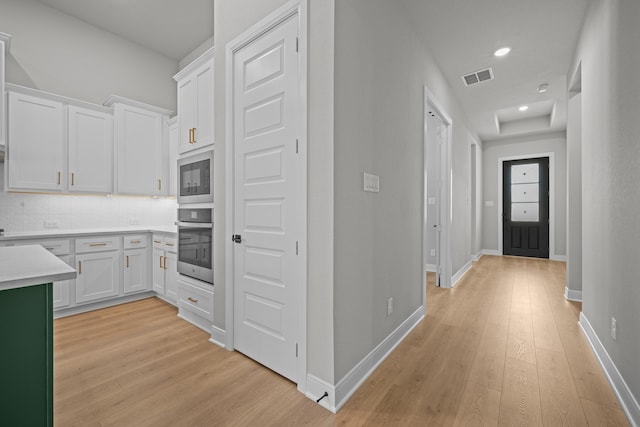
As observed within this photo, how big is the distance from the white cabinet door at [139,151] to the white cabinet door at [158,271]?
0.94 meters

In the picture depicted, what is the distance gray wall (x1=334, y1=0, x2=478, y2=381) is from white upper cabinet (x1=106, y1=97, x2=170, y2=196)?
10.8ft

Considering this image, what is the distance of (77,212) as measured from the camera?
12.1 ft

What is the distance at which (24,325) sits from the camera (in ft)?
3.33

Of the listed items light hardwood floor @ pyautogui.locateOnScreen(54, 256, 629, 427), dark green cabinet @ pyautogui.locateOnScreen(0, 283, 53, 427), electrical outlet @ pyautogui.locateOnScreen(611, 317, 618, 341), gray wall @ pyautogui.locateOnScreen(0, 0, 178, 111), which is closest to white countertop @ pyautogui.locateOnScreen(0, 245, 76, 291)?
dark green cabinet @ pyautogui.locateOnScreen(0, 283, 53, 427)

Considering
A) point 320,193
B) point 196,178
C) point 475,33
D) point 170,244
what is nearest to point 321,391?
point 320,193

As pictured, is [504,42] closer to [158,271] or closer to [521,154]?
[521,154]

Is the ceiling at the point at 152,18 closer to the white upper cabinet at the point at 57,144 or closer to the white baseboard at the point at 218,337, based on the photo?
the white upper cabinet at the point at 57,144

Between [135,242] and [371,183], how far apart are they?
3.19 m

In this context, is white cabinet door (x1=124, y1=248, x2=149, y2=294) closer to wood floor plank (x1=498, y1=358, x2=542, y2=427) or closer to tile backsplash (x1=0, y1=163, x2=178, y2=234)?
tile backsplash (x1=0, y1=163, x2=178, y2=234)

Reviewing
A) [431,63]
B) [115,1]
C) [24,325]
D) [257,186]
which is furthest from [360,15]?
[115,1]

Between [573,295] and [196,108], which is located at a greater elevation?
[196,108]

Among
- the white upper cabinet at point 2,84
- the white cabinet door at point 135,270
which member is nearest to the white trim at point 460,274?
the white cabinet door at point 135,270

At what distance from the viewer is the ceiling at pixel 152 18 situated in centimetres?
353

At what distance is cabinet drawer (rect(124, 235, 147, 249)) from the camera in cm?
355
